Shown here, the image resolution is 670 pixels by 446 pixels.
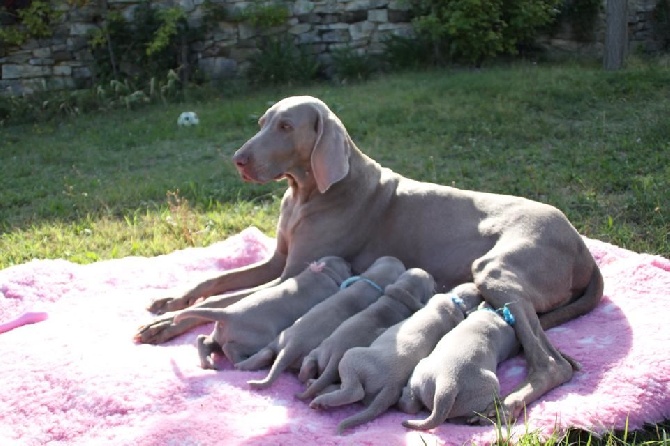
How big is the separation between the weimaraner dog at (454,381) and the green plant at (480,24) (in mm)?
7690

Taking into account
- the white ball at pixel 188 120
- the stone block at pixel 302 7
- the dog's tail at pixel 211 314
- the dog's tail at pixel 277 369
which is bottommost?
the white ball at pixel 188 120

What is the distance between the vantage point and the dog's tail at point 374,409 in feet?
9.91

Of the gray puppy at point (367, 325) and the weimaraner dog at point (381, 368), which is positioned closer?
the weimaraner dog at point (381, 368)

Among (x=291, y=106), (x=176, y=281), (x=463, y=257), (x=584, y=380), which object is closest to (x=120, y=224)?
(x=176, y=281)

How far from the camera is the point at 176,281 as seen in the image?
4844mm

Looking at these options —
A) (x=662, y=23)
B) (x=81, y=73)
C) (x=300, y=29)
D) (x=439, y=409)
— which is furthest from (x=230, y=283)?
(x=662, y=23)

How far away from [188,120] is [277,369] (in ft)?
20.2

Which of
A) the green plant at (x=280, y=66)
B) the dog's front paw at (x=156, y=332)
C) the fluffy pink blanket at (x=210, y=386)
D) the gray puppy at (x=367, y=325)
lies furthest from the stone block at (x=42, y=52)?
the gray puppy at (x=367, y=325)

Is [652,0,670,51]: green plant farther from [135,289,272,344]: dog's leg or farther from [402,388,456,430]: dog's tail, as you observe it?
[402,388,456,430]: dog's tail

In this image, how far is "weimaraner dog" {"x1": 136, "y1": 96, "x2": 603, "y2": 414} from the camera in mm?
3877

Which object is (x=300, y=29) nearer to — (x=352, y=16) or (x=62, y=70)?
(x=352, y=16)

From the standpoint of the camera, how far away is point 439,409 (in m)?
2.94

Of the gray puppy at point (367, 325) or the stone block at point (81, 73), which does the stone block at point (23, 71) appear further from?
the gray puppy at point (367, 325)

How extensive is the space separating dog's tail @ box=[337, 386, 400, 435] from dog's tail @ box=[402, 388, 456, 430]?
178mm
